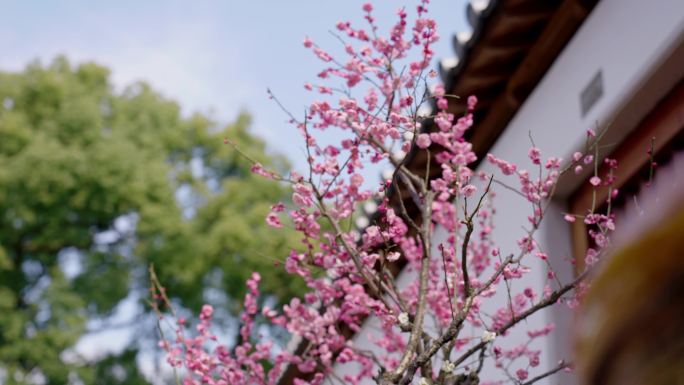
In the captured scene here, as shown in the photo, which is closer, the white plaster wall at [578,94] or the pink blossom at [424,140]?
the white plaster wall at [578,94]

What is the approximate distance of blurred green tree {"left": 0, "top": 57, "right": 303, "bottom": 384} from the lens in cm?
1617

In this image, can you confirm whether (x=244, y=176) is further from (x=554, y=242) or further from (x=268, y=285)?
(x=554, y=242)

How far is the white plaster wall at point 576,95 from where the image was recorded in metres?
3.65

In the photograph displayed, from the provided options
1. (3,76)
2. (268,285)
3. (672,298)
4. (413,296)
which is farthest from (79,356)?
(672,298)

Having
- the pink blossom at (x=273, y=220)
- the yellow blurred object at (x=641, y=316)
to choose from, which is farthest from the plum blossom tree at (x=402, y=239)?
the yellow blurred object at (x=641, y=316)

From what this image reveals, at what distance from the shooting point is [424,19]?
12.6 ft

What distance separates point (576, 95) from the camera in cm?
433

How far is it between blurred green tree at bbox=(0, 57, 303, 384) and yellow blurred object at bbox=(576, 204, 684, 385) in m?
15.9

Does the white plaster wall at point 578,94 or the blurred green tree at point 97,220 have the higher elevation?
the blurred green tree at point 97,220

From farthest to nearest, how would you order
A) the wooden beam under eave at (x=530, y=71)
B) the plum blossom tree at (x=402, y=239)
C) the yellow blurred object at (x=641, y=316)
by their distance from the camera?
1. the wooden beam under eave at (x=530, y=71)
2. the plum blossom tree at (x=402, y=239)
3. the yellow blurred object at (x=641, y=316)

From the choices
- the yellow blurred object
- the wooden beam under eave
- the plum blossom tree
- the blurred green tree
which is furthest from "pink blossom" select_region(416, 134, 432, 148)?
the blurred green tree

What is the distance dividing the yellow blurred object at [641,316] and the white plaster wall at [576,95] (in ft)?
9.39

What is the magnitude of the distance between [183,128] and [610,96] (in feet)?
56.6

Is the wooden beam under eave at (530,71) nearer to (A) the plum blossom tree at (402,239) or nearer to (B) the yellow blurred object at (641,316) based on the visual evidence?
(A) the plum blossom tree at (402,239)
